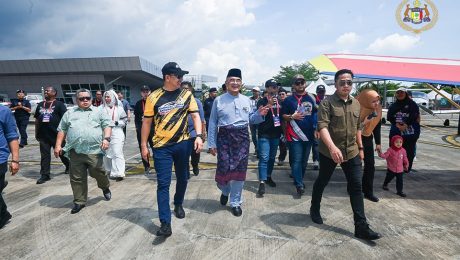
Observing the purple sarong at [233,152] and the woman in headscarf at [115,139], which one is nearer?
the purple sarong at [233,152]

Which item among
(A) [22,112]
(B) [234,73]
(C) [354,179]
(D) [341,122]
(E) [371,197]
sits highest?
(B) [234,73]

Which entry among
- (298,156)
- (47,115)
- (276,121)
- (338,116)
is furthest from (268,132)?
(47,115)

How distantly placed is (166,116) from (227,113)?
3.05 ft

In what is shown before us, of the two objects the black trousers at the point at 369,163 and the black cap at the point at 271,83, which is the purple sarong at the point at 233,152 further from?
the black trousers at the point at 369,163

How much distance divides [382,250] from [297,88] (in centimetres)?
274

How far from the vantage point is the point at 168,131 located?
334 cm

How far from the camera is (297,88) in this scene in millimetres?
4770

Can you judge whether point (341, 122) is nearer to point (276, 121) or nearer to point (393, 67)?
point (276, 121)

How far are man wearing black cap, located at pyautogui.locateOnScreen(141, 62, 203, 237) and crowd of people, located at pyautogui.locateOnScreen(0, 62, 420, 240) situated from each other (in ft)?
0.04

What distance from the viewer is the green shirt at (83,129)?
13.6 ft

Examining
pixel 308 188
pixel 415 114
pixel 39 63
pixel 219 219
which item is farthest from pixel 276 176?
pixel 39 63

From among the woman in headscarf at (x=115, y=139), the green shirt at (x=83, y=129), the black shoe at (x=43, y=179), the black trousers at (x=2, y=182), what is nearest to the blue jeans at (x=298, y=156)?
the green shirt at (x=83, y=129)

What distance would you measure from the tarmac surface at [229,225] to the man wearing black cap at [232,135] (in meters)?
0.48

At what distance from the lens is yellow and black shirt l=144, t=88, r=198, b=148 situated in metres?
3.33
